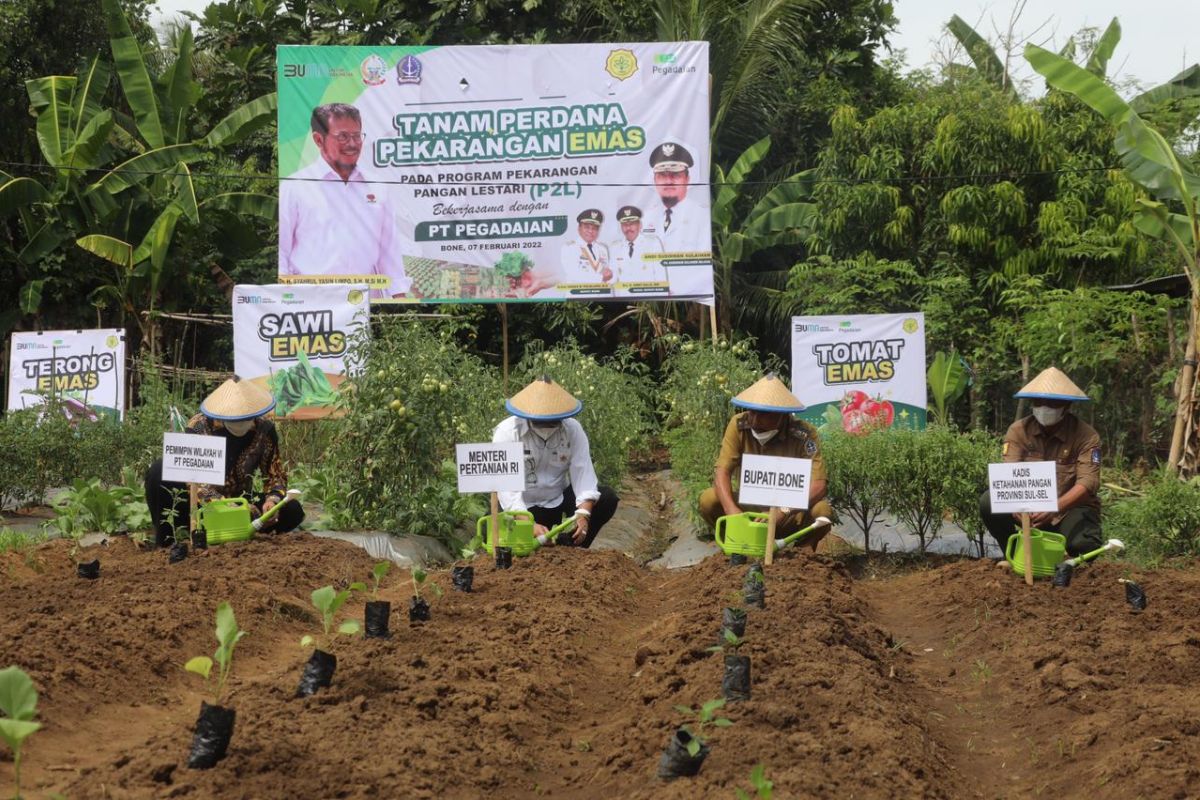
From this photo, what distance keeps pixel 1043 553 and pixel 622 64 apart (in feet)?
31.3

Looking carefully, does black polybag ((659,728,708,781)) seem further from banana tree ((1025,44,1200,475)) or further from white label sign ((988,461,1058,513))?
banana tree ((1025,44,1200,475))

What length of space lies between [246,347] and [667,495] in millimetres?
4817

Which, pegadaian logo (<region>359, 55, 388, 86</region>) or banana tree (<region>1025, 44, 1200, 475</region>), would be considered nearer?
banana tree (<region>1025, 44, 1200, 475</region>)

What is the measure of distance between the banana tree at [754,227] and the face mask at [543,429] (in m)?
10.3

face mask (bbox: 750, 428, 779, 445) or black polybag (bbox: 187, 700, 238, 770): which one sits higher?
face mask (bbox: 750, 428, 779, 445)

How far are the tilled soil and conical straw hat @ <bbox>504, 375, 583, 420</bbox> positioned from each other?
3.01 feet

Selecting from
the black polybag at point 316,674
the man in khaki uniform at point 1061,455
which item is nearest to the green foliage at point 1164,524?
the man in khaki uniform at point 1061,455

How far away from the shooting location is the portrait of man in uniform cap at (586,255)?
15.8 metres

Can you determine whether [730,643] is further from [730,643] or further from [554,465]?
[554,465]

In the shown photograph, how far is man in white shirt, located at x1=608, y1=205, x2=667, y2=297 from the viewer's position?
51.8 feet

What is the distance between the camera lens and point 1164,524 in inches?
387

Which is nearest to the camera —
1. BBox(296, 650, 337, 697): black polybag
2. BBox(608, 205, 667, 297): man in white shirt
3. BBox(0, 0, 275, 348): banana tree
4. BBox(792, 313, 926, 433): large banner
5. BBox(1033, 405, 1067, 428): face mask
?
BBox(296, 650, 337, 697): black polybag

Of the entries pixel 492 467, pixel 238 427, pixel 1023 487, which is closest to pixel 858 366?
pixel 1023 487

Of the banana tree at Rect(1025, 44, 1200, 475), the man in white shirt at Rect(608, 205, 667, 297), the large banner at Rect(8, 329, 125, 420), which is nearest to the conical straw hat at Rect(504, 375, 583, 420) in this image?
the banana tree at Rect(1025, 44, 1200, 475)
